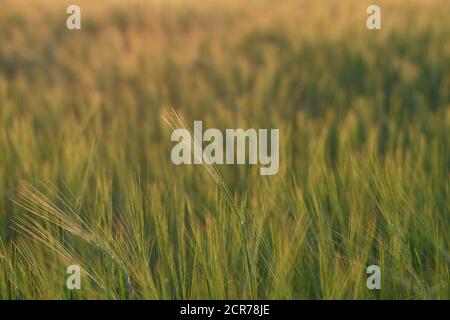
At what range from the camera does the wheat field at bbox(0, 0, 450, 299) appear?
1.25 m

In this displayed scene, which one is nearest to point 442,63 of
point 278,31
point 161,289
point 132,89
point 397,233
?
point 278,31

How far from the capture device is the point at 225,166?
1763 mm

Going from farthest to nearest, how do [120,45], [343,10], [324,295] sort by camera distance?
[343,10]
[120,45]
[324,295]

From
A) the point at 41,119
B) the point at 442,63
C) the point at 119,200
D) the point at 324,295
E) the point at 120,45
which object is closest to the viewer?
the point at 324,295

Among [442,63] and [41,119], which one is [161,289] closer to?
[41,119]

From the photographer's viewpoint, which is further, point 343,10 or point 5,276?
point 343,10

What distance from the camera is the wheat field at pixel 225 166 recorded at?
1252mm

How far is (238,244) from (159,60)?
1618 millimetres

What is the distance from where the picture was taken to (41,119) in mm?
2242

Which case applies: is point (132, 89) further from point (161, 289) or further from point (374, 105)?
point (161, 289)

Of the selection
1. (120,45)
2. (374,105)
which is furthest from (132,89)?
(374,105)

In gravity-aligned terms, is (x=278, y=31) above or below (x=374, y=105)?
above

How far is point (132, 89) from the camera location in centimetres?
257

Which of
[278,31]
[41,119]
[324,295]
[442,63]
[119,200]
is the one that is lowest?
[324,295]
